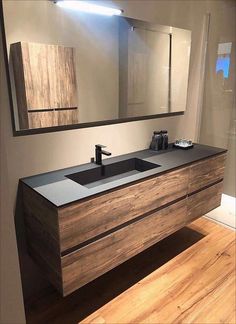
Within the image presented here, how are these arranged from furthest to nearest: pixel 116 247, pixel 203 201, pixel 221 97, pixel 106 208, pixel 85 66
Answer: pixel 221 97
pixel 203 201
pixel 85 66
pixel 116 247
pixel 106 208

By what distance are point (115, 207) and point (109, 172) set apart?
1.56 ft

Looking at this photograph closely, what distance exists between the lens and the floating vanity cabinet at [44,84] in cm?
155

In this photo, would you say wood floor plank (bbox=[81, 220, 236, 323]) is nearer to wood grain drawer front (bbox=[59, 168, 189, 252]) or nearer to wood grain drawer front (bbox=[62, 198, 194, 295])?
wood grain drawer front (bbox=[62, 198, 194, 295])

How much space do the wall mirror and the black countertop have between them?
1.02ft

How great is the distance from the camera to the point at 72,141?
74.2 inches

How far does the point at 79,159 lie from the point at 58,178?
0.30 meters

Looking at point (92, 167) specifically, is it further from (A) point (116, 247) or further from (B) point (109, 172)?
(A) point (116, 247)

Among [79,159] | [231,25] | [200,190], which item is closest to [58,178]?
[79,159]

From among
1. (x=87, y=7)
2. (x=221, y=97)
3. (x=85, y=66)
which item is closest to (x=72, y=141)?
(x=85, y=66)

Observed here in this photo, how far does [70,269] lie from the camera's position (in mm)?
1474

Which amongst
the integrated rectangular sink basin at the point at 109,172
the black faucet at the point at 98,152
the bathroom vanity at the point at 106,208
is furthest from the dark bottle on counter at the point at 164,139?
the black faucet at the point at 98,152

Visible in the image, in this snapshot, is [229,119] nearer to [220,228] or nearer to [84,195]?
[220,228]

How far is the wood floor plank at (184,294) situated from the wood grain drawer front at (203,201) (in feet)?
1.33

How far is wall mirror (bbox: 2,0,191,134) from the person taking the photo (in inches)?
60.9
